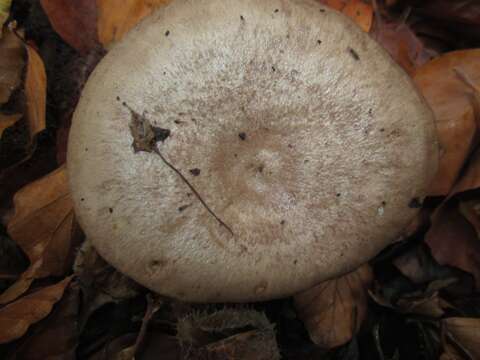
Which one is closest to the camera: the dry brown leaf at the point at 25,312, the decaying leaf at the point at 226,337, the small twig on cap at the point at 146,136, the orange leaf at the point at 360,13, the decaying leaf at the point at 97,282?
the small twig on cap at the point at 146,136

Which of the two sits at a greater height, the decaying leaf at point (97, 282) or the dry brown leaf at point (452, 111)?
the dry brown leaf at point (452, 111)

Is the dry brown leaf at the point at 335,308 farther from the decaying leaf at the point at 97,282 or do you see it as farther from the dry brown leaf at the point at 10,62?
the dry brown leaf at the point at 10,62

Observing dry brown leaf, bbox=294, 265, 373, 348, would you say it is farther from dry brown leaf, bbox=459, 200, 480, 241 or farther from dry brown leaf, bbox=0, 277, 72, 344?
dry brown leaf, bbox=0, 277, 72, 344

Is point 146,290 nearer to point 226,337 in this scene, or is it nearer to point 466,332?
point 226,337

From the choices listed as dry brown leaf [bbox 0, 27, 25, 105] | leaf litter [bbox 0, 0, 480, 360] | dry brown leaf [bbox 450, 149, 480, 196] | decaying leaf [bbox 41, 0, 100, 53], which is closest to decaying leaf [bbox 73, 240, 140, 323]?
leaf litter [bbox 0, 0, 480, 360]

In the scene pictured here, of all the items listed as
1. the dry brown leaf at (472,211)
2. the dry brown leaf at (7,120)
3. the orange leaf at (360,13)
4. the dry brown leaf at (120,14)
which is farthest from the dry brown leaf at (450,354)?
the dry brown leaf at (7,120)

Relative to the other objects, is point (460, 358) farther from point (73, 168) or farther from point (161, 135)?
point (73, 168)

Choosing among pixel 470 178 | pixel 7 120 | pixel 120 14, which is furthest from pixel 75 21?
pixel 470 178
